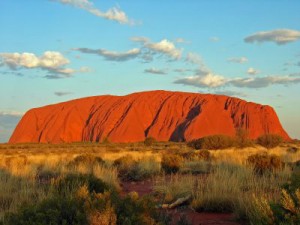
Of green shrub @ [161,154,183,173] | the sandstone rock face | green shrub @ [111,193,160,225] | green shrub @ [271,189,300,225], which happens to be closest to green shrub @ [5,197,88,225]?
green shrub @ [111,193,160,225]

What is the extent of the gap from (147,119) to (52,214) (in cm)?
9088

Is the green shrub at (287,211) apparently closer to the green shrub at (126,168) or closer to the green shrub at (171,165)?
the green shrub at (126,168)

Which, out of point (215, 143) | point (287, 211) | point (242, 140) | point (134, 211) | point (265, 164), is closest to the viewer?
point (287, 211)

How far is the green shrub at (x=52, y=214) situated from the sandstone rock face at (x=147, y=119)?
75.4 meters

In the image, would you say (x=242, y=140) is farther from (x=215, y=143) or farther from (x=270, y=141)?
(x=215, y=143)

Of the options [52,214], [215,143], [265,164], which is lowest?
[215,143]

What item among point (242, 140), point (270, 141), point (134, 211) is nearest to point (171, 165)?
point (134, 211)

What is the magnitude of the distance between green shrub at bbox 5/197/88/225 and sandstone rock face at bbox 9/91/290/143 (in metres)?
75.4

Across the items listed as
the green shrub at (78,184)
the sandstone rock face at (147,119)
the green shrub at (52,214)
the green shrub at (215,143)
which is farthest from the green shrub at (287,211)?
the sandstone rock face at (147,119)

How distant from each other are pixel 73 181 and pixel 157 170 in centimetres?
748

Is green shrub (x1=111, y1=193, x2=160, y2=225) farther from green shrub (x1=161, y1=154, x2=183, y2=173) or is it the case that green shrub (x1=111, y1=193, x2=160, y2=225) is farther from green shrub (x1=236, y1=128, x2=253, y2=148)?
green shrub (x1=236, y1=128, x2=253, y2=148)

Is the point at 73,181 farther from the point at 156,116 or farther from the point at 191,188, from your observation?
the point at 156,116

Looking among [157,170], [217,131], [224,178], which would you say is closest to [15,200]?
[224,178]

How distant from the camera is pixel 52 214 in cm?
444
